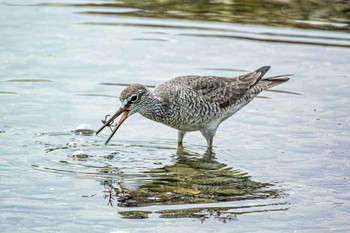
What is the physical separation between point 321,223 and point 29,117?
239 inches

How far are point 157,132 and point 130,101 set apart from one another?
1834mm

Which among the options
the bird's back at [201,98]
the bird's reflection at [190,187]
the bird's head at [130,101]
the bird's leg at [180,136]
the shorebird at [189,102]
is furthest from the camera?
the bird's leg at [180,136]

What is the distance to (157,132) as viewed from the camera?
14531 millimetres

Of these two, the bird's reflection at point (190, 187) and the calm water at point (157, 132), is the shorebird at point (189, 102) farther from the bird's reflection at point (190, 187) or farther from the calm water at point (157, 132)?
the bird's reflection at point (190, 187)

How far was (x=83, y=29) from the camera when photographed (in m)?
20.0

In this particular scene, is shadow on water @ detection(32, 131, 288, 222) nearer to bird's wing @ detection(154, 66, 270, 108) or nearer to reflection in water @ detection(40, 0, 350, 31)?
bird's wing @ detection(154, 66, 270, 108)

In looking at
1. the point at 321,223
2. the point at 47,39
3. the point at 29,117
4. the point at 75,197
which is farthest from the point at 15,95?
the point at 321,223

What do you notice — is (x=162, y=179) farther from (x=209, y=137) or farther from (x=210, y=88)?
(x=210, y=88)

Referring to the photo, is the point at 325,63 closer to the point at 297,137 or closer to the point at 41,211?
the point at 297,137

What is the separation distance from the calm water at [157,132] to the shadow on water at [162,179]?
0.09ft

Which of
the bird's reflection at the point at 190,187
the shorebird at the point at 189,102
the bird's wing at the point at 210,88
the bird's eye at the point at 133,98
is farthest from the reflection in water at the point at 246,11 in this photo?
the bird's reflection at the point at 190,187

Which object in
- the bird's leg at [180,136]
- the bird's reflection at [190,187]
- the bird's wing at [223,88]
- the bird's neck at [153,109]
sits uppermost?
the bird's wing at [223,88]

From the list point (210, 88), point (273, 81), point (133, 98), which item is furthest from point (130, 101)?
point (273, 81)

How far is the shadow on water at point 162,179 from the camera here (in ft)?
35.1
